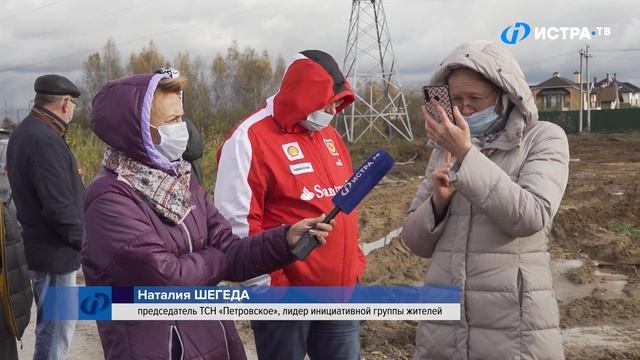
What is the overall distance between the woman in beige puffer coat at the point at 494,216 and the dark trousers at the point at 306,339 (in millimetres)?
761

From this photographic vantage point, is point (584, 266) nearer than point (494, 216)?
No

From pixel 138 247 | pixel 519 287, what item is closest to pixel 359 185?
pixel 519 287

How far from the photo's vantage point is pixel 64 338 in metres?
4.45

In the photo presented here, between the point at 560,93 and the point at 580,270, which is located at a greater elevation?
the point at 580,270

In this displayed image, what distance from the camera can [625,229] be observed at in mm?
10617

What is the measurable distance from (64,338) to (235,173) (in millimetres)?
2115

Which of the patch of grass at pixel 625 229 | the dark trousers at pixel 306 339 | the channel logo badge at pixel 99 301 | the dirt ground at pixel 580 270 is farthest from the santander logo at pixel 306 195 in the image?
the patch of grass at pixel 625 229

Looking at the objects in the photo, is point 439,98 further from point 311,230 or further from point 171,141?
point 171,141

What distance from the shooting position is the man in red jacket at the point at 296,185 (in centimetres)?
307

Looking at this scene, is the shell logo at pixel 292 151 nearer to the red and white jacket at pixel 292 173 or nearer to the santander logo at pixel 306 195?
the red and white jacket at pixel 292 173

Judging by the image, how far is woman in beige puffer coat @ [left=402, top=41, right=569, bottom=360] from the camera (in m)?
2.34

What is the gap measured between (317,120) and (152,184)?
45.9 inches

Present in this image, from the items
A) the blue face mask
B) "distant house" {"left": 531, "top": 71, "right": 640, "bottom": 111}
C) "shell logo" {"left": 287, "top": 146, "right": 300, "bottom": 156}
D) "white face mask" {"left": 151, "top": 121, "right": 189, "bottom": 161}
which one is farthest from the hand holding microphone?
"distant house" {"left": 531, "top": 71, "right": 640, "bottom": 111}
